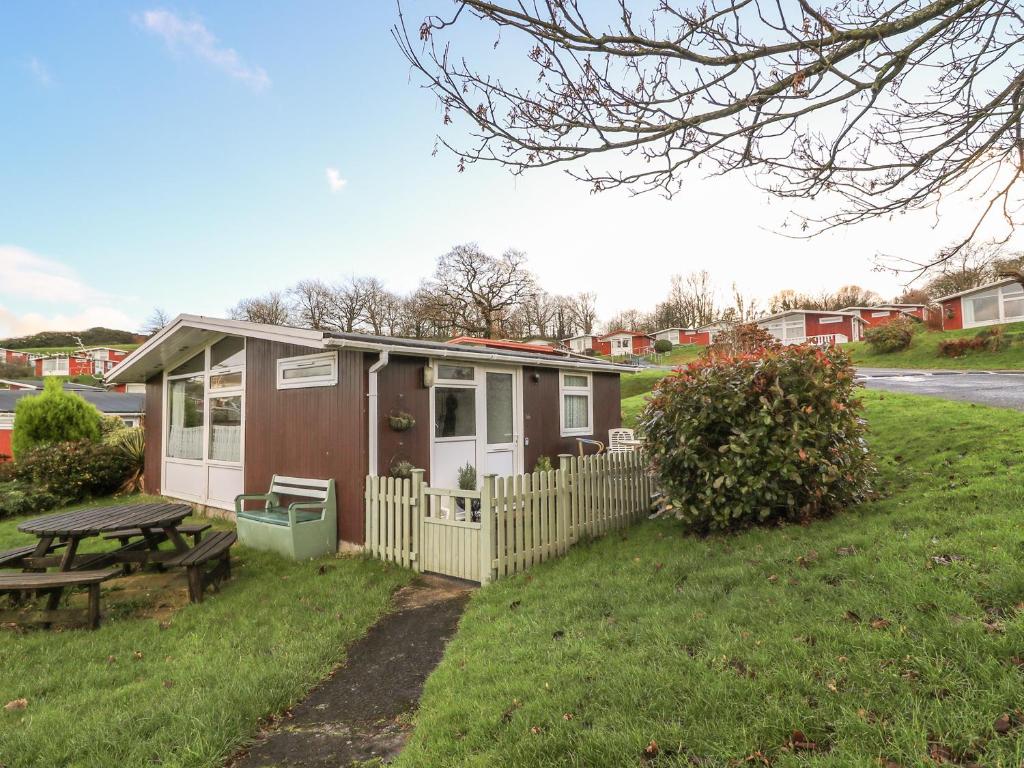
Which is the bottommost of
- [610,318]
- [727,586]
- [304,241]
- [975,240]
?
[727,586]

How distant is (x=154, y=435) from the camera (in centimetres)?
1144

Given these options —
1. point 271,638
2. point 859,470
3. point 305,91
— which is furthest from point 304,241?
point 859,470

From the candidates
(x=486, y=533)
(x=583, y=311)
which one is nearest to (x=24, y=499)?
(x=486, y=533)

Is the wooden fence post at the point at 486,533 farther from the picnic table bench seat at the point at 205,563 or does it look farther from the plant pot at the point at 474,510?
the picnic table bench seat at the point at 205,563

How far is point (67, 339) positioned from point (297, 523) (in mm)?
98343

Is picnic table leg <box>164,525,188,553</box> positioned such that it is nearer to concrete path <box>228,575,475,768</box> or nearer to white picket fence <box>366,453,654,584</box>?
white picket fence <box>366,453,654,584</box>

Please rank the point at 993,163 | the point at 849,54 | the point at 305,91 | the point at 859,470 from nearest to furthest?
the point at 849,54
the point at 993,163
the point at 859,470
the point at 305,91

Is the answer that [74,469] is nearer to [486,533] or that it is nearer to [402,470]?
[402,470]

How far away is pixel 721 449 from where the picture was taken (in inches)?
210

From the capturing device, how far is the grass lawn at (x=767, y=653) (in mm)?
2119

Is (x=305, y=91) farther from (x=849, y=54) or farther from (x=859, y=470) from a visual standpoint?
(x=859, y=470)

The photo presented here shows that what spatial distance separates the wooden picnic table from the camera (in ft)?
16.2

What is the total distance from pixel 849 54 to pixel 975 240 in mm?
1989

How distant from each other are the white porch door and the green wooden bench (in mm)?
2581
